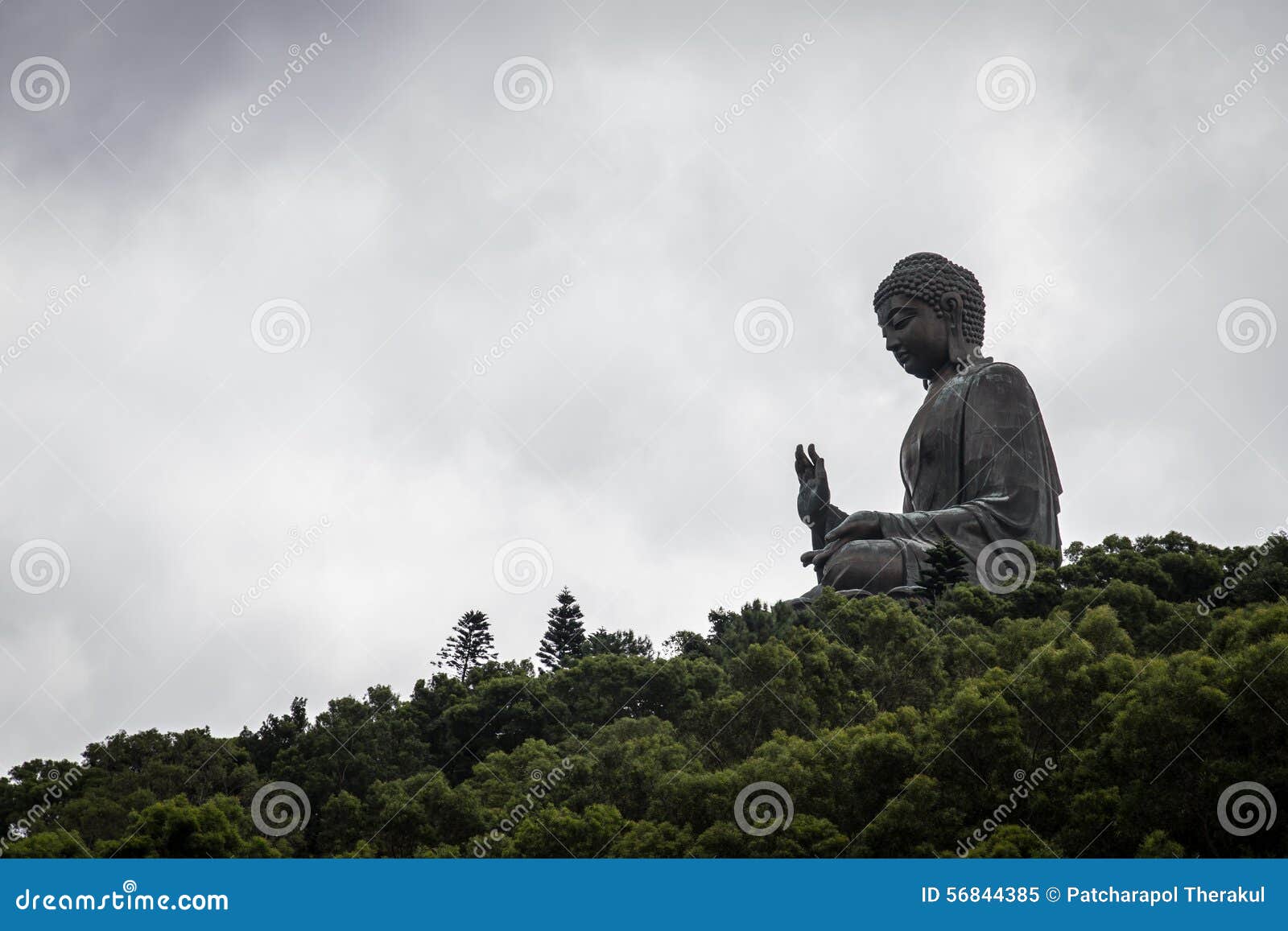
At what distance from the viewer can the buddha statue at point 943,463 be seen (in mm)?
17469

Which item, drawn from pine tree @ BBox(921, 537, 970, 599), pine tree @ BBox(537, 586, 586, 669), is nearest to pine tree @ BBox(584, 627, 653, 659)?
pine tree @ BBox(537, 586, 586, 669)

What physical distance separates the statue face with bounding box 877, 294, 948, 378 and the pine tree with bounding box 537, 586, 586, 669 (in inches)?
410

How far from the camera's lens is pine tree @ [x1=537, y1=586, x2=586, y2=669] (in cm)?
2923

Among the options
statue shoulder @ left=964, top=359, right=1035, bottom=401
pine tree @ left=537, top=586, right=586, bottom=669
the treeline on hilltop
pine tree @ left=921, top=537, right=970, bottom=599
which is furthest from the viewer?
pine tree @ left=537, top=586, right=586, bottom=669

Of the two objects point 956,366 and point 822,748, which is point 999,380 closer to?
point 956,366

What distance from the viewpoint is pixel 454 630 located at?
28.9m

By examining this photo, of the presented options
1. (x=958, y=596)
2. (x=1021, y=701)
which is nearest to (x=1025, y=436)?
(x=958, y=596)

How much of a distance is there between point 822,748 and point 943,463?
9.66 metres

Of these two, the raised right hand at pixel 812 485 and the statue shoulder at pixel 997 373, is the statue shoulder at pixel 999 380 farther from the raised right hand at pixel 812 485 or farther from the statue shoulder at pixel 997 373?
the raised right hand at pixel 812 485

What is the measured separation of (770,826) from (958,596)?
7.00 metres

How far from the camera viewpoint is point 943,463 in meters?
19.1

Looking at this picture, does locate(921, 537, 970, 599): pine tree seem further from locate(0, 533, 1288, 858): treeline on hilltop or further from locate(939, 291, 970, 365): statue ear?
locate(939, 291, 970, 365): statue ear

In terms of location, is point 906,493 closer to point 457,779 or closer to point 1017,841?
point 457,779

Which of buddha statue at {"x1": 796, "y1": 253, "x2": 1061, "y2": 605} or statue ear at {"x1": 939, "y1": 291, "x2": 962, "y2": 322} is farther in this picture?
statue ear at {"x1": 939, "y1": 291, "x2": 962, "y2": 322}
